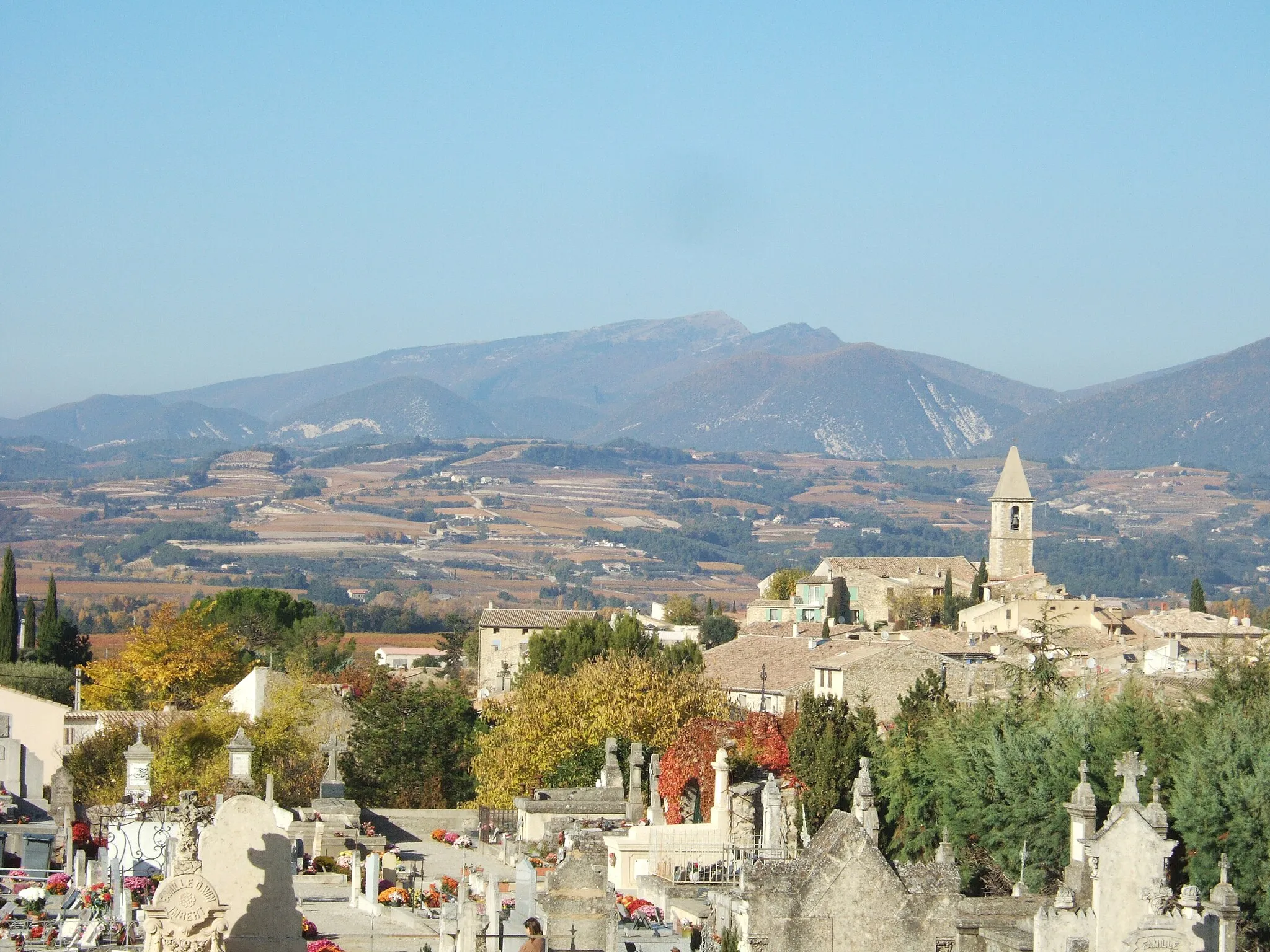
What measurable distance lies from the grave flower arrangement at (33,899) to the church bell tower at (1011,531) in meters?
109

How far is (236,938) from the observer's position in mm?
15000

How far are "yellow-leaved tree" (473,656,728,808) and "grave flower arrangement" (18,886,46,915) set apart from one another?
2226 cm

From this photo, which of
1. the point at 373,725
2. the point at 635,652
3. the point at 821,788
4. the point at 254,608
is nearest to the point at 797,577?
the point at 254,608

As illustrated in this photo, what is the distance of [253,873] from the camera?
A: 50.5 feet

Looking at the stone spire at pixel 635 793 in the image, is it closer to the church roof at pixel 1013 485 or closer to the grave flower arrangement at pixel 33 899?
the grave flower arrangement at pixel 33 899

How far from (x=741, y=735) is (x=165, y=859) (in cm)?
2345

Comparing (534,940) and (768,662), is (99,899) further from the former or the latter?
(768,662)

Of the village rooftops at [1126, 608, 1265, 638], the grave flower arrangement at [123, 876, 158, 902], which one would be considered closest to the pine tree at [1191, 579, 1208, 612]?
the village rooftops at [1126, 608, 1265, 638]

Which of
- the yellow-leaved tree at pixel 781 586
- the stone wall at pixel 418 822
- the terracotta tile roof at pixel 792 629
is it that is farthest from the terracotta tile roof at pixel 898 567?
the stone wall at pixel 418 822

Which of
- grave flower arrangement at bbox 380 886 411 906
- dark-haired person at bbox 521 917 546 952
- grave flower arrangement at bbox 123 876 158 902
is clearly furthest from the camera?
grave flower arrangement at bbox 380 886 411 906

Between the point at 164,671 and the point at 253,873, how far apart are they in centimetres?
5398

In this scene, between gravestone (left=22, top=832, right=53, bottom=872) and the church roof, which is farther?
the church roof

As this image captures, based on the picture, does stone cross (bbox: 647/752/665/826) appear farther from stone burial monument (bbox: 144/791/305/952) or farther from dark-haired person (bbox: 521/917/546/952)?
stone burial monument (bbox: 144/791/305/952)

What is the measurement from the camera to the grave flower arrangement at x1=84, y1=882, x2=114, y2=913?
75.3 ft
